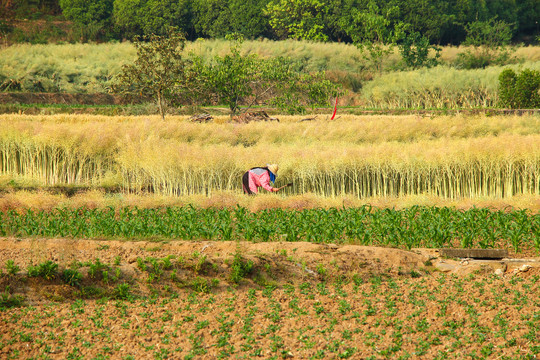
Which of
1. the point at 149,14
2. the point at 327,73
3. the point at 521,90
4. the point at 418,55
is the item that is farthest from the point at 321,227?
the point at 149,14

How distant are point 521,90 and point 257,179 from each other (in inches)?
868

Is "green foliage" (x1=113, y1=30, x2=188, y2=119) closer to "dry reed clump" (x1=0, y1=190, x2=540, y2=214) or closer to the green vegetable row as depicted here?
"dry reed clump" (x1=0, y1=190, x2=540, y2=214)

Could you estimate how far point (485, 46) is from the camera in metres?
55.2

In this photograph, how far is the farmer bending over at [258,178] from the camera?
13.7 meters

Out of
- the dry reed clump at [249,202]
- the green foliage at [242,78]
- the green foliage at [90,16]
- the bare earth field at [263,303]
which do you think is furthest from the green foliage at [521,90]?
the green foliage at [90,16]

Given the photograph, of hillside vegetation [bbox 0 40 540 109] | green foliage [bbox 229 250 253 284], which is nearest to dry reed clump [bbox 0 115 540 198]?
green foliage [bbox 229 250 253 284]

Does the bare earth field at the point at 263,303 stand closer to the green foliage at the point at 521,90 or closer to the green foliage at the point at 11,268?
the green foliage at the point at 11,268

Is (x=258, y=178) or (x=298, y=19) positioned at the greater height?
(x=298, y=19)

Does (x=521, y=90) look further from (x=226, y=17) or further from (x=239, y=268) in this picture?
(x=226, y=17)

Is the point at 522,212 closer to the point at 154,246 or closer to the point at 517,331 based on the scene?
the point at 517,331

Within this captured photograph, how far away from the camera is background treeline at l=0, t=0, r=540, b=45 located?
5750 centimetres

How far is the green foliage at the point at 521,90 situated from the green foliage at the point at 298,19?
27940 millimetres

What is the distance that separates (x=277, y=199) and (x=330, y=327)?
596 centimetres

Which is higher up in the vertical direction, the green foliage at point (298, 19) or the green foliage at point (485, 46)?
the green foliage at point (298, 19)
